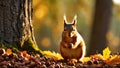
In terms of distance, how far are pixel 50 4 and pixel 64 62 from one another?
45.1 feet

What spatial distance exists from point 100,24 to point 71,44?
10059 mm

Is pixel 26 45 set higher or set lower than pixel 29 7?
lower

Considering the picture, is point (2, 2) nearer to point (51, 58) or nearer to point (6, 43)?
point (6, 43)

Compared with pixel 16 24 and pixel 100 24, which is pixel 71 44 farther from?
pixel 100 24

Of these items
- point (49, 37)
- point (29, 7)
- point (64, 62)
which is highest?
point (29, 7)

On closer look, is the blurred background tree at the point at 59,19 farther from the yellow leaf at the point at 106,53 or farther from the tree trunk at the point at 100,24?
the yellow leaf at the point at 106,53

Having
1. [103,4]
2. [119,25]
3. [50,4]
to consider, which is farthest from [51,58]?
[119,25]

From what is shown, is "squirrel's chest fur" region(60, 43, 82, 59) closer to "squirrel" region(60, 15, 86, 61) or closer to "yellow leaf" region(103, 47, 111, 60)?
"squirrel" region(60, 15, 86, 61)

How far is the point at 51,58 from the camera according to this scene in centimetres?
746

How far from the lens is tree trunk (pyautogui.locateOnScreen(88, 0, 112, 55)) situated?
55.4 ft

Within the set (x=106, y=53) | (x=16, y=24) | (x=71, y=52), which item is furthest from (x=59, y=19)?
(x=71, y=52)

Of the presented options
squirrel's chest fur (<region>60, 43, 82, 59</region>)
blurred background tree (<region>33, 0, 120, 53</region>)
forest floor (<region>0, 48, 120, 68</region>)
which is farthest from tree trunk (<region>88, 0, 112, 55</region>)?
forest floor (<region>0, 48, 120, 68</region>)

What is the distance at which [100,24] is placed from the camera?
17281 mm

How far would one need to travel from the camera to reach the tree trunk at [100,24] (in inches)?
664
